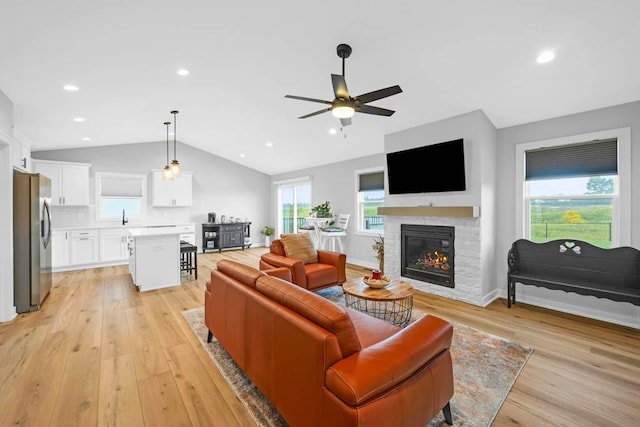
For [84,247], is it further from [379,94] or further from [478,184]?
[478,184]

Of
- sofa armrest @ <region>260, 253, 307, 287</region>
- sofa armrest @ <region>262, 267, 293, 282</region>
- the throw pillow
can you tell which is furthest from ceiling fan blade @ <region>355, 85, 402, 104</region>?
the throw pillow

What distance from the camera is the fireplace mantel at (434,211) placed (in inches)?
149

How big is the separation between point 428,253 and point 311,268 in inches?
75.4

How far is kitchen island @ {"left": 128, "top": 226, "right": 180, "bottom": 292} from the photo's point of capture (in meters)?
4.46

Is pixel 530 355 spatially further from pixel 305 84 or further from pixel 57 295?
pixel 57 295

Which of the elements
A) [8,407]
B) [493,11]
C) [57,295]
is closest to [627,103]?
[493,11]

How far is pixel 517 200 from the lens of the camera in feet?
13.3

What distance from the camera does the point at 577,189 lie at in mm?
3625

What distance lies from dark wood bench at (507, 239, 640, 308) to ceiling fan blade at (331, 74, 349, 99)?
10.5 ft

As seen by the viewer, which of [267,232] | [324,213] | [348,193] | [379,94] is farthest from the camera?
[267,232]

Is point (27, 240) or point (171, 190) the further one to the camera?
point (171, 190)

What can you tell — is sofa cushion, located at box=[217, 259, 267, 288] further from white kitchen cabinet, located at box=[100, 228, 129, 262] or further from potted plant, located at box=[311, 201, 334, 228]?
white kitchen cabinet, located at box=[100, 228, 129, 262]

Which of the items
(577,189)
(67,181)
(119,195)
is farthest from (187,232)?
(577,189)

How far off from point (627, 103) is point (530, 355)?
3.05 meters
